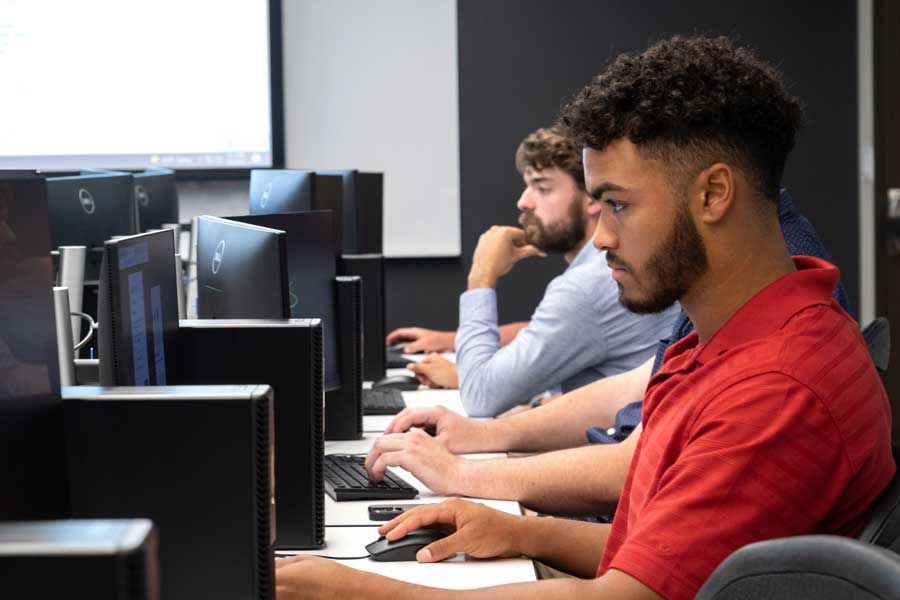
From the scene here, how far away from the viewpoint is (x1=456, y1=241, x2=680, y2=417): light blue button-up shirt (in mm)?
2746

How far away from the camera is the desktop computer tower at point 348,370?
2318mm

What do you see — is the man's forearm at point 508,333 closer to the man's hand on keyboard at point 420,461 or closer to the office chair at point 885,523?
the man's hand on keyboard at point 420,461

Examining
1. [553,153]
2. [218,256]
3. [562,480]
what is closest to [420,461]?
[562,480]

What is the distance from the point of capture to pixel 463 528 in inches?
63.4

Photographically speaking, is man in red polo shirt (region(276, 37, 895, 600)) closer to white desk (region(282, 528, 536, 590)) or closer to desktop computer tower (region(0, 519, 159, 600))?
white desk (region(282, 528, 536, 590))

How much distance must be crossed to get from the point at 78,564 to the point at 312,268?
1.53m

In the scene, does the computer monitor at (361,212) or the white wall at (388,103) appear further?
the white wall at (388,103)

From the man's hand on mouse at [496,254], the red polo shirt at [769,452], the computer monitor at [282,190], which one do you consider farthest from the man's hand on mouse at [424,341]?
the red polo shirt at [769,452]

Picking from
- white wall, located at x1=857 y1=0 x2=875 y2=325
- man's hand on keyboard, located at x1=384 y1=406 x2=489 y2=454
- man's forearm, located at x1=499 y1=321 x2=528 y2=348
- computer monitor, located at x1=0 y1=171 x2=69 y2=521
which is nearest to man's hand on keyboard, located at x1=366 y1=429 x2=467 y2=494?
man's hand on keyboard, located at x1=384 y1=406 x2=489 y2=454

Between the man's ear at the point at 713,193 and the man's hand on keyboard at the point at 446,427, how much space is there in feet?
3.35

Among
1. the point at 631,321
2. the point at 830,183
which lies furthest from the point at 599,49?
the point at 631,321

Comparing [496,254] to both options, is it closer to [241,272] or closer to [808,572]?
[241,272]

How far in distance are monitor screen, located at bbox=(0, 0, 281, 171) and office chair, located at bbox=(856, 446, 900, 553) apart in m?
4.16

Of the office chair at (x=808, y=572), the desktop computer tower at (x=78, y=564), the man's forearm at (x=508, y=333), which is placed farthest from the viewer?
the man's forearm at (x=508, y=333)
